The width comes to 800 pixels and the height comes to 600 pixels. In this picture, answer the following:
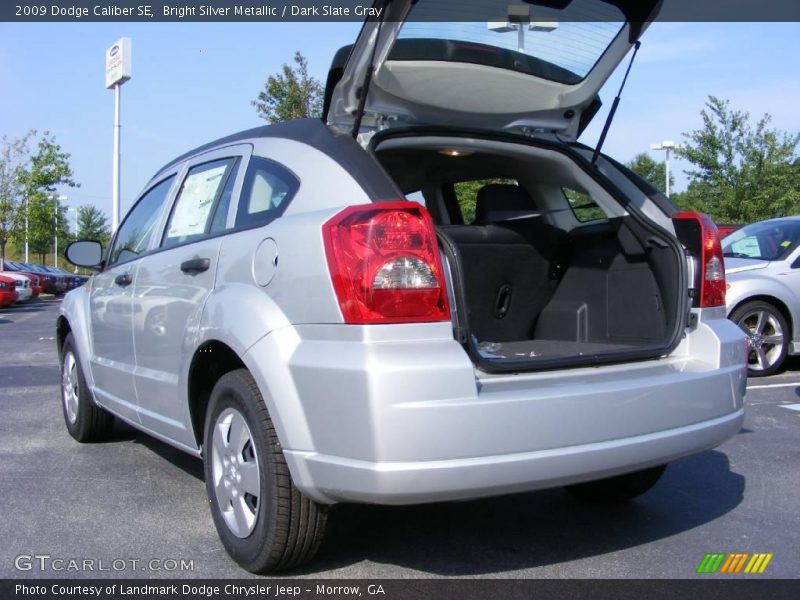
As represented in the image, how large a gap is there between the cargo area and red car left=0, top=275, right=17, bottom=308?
20263 millimetres

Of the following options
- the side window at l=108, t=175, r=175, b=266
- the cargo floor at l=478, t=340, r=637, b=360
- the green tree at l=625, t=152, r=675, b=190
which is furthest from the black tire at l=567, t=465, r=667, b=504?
the green tree at l=625, t=152, r=675, b=190

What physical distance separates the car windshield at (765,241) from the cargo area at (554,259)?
200 inches

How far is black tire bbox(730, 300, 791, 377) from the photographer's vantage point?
845cm

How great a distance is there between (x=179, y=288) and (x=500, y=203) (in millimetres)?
1709

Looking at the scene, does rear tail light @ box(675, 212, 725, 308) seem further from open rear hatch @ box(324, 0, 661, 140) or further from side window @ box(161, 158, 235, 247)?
side window @ box(161, 158, 235, 247)

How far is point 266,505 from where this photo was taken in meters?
3.02

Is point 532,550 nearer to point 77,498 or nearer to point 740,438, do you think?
point 77,498

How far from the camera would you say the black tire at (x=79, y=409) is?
5.39 m

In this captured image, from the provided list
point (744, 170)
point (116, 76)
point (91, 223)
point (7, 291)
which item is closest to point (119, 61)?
point (116, 76)

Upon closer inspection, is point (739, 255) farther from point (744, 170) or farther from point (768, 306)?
point (744, 170)

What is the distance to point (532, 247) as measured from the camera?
4.41 meters

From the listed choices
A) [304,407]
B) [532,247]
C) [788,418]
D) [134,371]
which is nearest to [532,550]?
[304,407]

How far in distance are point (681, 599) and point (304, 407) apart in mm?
1508

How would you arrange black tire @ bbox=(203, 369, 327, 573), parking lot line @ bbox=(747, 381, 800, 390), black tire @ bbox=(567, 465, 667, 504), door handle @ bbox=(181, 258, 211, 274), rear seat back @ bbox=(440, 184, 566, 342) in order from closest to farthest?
black tire @ bbox=(203, 369, 327, 573)
door handle @ bbox=(181, 258, 211, 274)
black tire @ bbox=(567, 465, 667, 504)
rear seat back @ bbox=(440, 184, 566, 342)
parking lot line @ bbox=(747, 381, 800, 390)
